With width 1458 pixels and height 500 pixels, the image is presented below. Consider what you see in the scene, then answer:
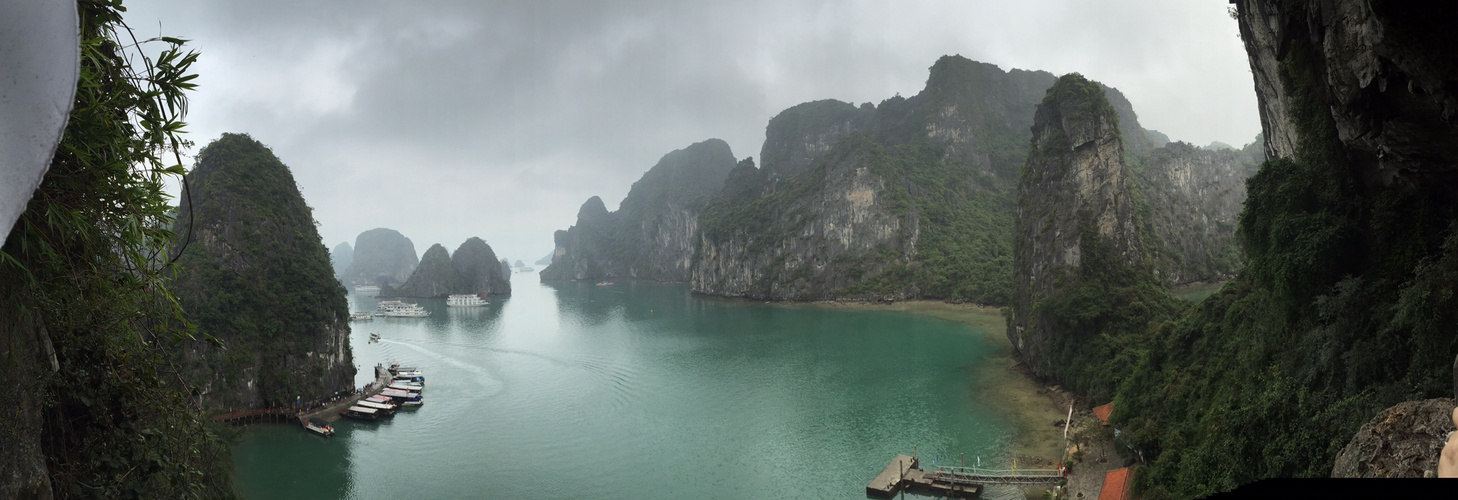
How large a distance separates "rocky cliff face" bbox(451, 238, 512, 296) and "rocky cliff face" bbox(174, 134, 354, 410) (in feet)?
198

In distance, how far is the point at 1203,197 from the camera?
2596 inches

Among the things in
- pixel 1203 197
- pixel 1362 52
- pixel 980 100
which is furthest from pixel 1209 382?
pixel 980 100

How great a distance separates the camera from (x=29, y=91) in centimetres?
134

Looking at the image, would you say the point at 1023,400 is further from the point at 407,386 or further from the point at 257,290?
the point at 257,290

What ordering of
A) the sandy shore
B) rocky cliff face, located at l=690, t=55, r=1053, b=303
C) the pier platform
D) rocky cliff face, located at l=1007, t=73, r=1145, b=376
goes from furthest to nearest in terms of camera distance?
rocky cliff face, located at l=690, t=55, r=1053, b=303, rocky cliff face, located at l=1007, t=73, r=1145, b=376, the pier platform, the sandy shore

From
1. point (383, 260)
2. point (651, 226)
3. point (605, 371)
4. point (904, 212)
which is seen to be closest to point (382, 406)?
point (605, 371)

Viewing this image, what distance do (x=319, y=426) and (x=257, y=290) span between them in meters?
6.63

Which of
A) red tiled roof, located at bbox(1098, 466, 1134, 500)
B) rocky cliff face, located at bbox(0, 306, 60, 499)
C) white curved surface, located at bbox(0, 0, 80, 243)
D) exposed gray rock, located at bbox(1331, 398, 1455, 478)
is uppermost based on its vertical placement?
white curved surface, located at bbox(0, 0, 80, 243)

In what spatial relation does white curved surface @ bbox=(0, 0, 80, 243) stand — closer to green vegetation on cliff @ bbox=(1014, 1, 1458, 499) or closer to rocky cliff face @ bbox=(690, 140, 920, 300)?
green vegetation on cliff @ bbox=(1014, 1, 1458, 499)

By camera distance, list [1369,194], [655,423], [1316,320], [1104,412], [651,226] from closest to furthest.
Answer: [1369,194] < [1316,320] < [1104,412] < [655,423] < [651,226]

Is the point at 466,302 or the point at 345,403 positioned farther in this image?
the point at 466,302

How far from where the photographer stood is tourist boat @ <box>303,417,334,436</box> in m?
24.1

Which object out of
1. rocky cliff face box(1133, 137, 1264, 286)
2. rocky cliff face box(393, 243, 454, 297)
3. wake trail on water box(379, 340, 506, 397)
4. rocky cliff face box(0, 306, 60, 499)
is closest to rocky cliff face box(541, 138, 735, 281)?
rocky cliff face box(393, 243, 454, 297)

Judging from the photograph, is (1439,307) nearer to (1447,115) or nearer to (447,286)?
(1447,115)
